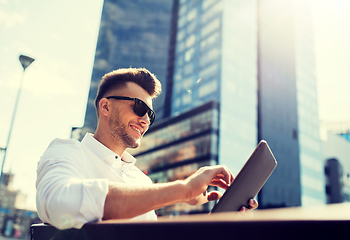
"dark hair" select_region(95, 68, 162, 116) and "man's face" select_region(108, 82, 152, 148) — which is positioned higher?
"dark hair" select_region(95, 68, 162, 116)

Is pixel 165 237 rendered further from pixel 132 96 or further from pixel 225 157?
pixel 225 157

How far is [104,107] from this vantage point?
1.53 meters

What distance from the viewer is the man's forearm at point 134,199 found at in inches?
31.0

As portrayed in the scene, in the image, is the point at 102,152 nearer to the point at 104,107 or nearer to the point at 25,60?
the point at 104,107

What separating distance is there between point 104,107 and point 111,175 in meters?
0.42

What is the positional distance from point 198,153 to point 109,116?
135ft

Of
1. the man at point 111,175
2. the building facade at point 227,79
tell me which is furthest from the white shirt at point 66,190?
the building facade at point 227,79

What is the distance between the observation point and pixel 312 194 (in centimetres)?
5203

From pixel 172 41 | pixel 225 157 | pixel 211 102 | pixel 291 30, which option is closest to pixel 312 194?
pixel 225 157

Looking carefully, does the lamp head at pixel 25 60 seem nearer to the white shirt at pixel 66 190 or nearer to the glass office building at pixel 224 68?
the white shirt at pixel 66 190

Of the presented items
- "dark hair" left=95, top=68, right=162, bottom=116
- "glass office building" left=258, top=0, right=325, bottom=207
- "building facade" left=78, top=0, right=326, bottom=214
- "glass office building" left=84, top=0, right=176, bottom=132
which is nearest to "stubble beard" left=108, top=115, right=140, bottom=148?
"dark hair" left=95, top=68, right=162, bottom=116

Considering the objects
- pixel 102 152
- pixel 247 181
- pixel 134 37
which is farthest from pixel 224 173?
pixel 134 37

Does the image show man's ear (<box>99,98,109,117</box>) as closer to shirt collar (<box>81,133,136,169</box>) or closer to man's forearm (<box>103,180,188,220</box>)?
shirt collar (<box>81,133,136,169</box>)

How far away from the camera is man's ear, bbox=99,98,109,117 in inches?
59.9
